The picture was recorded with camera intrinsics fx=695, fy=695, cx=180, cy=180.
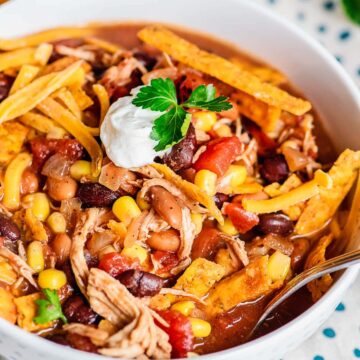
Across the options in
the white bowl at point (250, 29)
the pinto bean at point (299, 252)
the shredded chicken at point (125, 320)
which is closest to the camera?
the shredded chicken at point (125, 320)

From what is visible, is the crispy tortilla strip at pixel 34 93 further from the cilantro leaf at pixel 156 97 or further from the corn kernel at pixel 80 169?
the cilantro leaf at pixel 156 97

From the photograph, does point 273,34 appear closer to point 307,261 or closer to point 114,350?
point 307,261

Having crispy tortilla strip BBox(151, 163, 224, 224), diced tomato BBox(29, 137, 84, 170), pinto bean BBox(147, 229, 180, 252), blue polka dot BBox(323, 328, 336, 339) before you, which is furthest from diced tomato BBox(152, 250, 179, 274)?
blue polka dot BBox(323, 328, 336, 339)

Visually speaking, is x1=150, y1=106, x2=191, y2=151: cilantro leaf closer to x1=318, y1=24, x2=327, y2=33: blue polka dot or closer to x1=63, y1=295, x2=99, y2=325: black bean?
x1=63, y1=295, x2=99, y2=325: black bean

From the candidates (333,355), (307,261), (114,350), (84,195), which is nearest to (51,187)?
(84,195)

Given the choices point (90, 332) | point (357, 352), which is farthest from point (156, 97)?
point (357, 352)

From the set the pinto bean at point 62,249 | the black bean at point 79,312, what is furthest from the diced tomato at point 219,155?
the black bean at point 79,312
